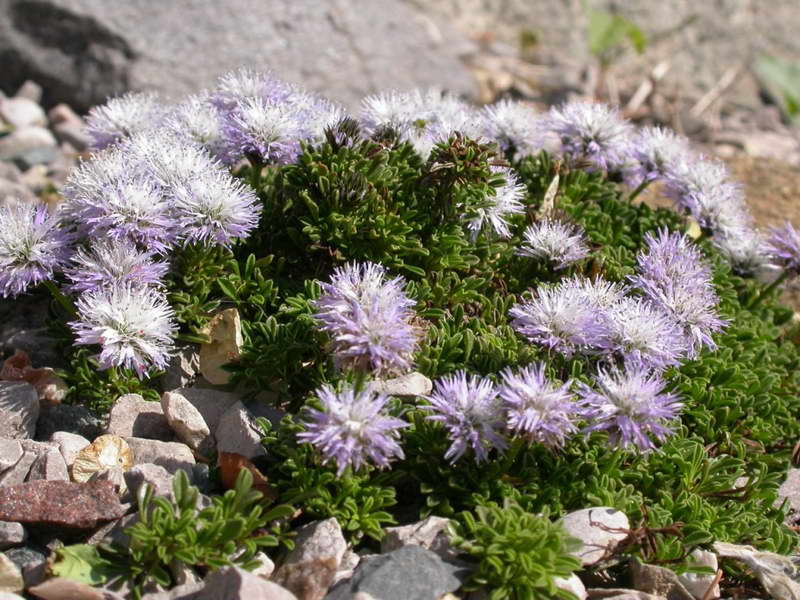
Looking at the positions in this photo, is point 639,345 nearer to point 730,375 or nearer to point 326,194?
point 730,375

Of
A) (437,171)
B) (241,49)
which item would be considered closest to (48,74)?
(241,49)

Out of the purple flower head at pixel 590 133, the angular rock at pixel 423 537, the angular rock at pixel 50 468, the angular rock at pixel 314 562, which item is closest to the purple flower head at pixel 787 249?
the purple flower head at pixel 590 133

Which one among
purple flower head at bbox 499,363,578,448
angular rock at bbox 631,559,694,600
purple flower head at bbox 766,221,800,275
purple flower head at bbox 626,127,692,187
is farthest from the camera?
purple flower head at bbox 626,127,692,187

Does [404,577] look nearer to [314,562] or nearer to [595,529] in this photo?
[314,562]

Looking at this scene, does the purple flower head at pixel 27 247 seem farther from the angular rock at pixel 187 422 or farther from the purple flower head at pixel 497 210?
the purple flower head at pixel 497 210

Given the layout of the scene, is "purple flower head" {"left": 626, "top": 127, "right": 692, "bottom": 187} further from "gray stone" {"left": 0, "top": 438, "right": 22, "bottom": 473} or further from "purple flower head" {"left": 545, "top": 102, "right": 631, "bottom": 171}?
"gray stone" {"left": 0, "top": 438, "right": 22, "bottom": 473}

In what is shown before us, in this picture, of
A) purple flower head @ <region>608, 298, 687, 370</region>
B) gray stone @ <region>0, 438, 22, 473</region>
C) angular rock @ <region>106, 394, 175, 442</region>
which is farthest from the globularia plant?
gray stone @ <region>0, 438, 22, 473</region>
